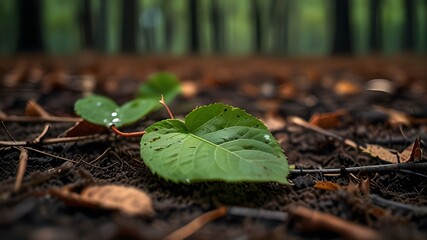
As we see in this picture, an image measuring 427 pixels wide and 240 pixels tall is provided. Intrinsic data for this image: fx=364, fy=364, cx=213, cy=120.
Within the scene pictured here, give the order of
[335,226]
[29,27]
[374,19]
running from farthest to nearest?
[374,19] → [29,27] → [335,226]

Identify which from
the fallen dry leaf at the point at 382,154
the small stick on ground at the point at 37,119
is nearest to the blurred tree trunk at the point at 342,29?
the fallen dry leaf at the point at 382,154

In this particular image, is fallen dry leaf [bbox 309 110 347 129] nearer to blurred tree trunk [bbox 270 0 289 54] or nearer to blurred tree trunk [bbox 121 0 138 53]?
blurred tree trunk [bbox 121 0 138 53]

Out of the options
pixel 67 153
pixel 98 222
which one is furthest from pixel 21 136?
pixel 98 222

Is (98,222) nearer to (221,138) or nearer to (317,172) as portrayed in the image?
(221,138)

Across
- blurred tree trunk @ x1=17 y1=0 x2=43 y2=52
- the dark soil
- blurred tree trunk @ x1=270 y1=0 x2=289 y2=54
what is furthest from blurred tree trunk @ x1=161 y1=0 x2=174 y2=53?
the dark soil

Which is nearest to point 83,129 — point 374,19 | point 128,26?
point 128,26

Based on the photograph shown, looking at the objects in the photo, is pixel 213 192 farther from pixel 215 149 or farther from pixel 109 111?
pixel 109 111
